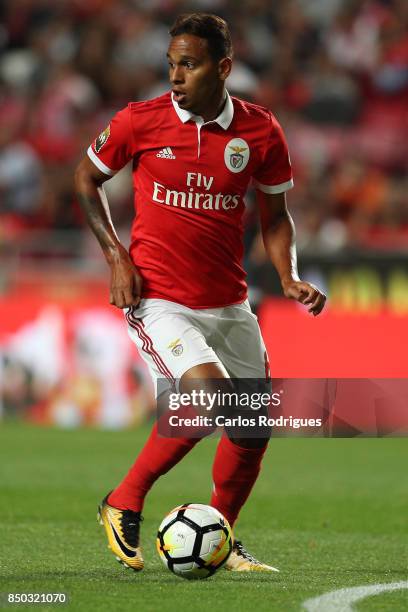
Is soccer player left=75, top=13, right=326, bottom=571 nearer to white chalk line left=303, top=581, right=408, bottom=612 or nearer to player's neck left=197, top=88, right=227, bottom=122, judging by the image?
player's neck left=197, top=88, right=227, bottom=122

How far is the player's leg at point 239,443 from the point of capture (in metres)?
5.39

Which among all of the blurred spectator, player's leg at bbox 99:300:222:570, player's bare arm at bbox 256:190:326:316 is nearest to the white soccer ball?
player's leg at bbox 99:300:222:570

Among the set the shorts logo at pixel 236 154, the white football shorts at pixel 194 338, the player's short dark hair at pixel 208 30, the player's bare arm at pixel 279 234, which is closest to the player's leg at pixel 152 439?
the white football shorts at pixel 194 338

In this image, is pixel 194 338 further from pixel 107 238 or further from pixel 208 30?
pixel 208 30

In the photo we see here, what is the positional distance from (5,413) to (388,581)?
24.3ft

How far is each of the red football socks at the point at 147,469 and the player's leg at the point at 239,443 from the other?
249 millimetres

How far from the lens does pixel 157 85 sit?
1570 cm

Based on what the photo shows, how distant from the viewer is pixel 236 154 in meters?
Result: 5.34

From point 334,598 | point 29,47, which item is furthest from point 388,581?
point 29,47

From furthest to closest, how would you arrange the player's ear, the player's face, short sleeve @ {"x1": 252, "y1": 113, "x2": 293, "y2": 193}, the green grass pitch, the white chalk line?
short sleeve @ {"x1": 252, "y1": 113, "x2": 293, "y2": 193} → the player's ear → the player's face → the green grass pitch → the white chalk line

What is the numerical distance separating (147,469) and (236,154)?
4.40ft

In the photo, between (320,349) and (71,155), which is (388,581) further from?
(71,155)

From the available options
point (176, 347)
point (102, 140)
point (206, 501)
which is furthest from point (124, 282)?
point (206, 501)

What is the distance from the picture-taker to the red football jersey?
5305 mm
